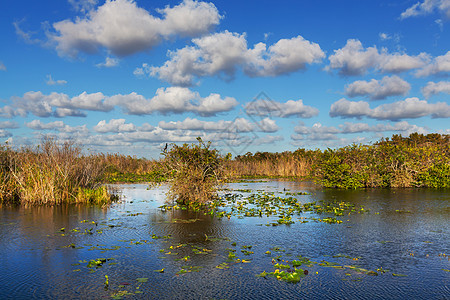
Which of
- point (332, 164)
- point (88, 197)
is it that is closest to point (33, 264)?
point (88, 197)

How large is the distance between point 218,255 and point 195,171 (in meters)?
7.93

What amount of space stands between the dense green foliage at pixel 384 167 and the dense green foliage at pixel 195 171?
11102 mm

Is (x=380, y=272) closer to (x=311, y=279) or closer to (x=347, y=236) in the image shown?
(x=311, y=279)

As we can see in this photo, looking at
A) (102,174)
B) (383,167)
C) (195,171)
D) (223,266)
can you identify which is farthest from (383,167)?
(223,266)

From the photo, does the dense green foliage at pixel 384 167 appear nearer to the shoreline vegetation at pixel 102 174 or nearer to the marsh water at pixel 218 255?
the shoreline vegetation at pixel 102 174

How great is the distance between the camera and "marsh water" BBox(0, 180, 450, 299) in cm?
563

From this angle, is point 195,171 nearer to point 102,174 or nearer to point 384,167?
point 102,174

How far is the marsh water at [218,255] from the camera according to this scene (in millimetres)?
5633

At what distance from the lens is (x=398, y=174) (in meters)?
23.8

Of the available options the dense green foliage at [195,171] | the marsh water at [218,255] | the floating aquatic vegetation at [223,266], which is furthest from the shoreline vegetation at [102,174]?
the floating aquatic vegetation at [223,266]

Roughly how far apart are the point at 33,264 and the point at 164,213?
6.72 metres

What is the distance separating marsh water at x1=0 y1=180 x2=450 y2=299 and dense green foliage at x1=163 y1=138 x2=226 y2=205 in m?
2.46

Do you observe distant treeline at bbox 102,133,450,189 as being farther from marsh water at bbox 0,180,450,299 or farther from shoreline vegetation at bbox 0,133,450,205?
marsh water at bbox 0,180,450,299

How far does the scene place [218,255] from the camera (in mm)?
7562
